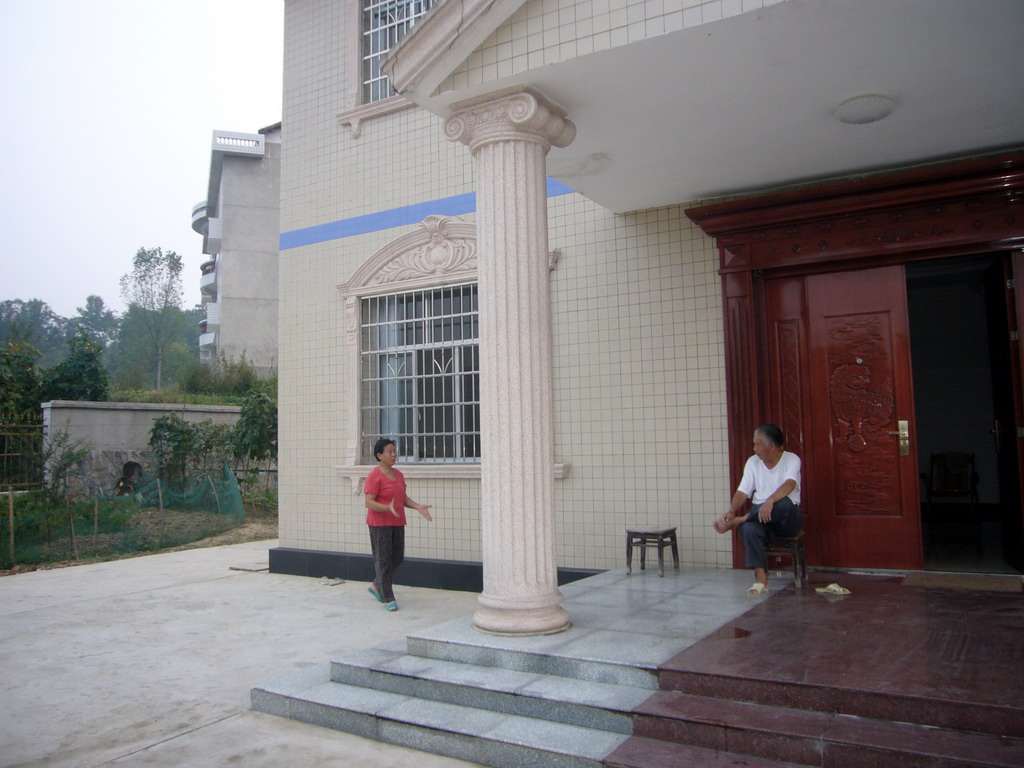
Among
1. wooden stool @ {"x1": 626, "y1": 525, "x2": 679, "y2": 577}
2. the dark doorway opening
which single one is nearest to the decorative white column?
wooden stool @ {"x1": 626, "y1": 525, "x2": 679, "y2": 577}

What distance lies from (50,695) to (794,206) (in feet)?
20.7

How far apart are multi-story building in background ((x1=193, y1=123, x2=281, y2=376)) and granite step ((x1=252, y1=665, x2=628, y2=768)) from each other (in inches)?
1126

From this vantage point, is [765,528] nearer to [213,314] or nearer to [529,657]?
[529,657]

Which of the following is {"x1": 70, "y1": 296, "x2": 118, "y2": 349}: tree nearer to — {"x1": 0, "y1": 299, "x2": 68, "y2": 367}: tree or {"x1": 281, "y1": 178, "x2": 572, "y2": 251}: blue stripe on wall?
{"x1": 0, "y1": 299, "x2": 68, "y2": 367}: tree

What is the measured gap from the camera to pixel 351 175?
9.05 meters

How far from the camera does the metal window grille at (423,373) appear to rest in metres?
8.11

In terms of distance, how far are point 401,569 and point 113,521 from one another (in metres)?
6.29

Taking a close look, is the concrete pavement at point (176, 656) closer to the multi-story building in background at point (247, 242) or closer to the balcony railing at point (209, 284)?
the multi-story building in background at point (247, 242)

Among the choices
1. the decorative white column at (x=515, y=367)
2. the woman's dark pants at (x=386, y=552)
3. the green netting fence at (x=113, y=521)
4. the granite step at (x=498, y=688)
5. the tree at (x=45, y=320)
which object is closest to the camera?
the granite step at (x=498, y=688)

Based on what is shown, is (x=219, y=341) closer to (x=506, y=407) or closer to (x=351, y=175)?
(x=351, y=175)

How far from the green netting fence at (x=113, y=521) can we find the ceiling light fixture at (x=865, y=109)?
1073 cm

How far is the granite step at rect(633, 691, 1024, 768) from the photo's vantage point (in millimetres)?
2926

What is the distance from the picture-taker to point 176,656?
5.87 m

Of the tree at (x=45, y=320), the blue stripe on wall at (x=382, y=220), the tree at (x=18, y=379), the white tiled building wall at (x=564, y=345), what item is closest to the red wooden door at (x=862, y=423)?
the white tiled building wall at (x=564, y=345)
